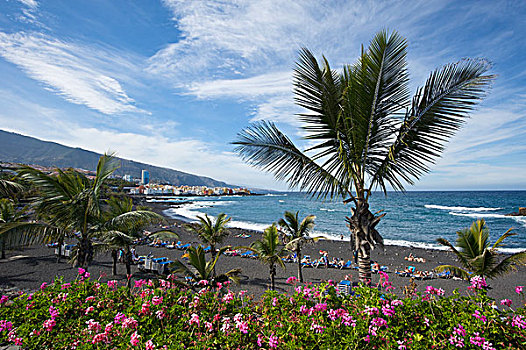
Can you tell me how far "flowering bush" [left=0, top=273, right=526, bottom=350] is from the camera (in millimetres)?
2367

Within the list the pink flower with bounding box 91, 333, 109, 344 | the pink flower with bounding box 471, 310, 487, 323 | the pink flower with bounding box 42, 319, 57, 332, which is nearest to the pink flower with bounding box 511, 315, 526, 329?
the pink flower with bounding box 471, 310, 487, 323

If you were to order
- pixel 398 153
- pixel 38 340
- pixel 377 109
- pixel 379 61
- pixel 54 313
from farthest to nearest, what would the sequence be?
pixel 398 153 → pixel 377 109 → pixel 379 61 → pixel 54 313 → pixel 38 340

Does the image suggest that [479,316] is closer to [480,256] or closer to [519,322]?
[519,322]

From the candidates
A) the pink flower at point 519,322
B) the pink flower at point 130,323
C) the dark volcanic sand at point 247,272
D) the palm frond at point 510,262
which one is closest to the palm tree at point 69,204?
the pink flower at point 130,323

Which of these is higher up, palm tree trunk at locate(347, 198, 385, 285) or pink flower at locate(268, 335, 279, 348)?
palm tree trunk at locate(347, 198, 385, 285)

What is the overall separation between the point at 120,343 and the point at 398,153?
4.92 metres

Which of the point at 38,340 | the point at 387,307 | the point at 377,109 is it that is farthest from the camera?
the point at 377,109

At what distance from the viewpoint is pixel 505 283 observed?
1409 centimetres

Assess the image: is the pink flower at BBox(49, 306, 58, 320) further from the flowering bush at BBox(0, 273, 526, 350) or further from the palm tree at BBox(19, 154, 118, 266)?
the palm tree at BBox(19, 154, 118, 266)

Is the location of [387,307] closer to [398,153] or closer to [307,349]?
[307,349]

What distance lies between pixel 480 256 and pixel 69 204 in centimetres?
1167

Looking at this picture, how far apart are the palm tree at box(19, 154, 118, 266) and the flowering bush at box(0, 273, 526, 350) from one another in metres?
3.98

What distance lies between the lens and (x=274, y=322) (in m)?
2.75

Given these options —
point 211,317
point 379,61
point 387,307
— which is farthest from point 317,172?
point 211,317
